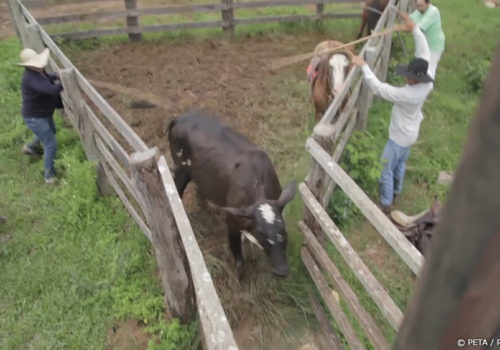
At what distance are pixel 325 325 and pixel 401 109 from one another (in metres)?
2.47

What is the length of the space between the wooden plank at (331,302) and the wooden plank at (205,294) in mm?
1369

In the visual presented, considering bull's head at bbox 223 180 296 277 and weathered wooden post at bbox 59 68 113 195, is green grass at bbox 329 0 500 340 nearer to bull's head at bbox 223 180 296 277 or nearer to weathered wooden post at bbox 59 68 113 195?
bull's head at bbox 223 180 296 277

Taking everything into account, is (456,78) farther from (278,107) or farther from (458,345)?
(458,345)

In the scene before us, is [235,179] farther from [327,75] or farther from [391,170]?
[327,75]

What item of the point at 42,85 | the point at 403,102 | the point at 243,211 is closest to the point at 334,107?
the point at 403,102

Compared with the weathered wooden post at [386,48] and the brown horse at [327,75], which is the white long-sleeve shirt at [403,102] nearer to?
the brown horse at [327,75]

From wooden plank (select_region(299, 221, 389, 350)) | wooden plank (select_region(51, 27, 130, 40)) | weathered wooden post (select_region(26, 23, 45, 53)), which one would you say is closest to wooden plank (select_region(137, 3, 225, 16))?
wooden plank (select_region(51, 27, 130, 40))

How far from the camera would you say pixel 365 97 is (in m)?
6.03

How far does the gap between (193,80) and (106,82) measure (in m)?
1.59

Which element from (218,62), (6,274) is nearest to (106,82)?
(218,62)

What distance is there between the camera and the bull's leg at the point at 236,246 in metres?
4.06

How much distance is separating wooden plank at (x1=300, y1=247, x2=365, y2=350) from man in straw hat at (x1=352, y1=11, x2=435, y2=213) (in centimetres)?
156

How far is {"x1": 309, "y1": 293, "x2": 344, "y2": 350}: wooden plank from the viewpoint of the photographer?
12.0 ft

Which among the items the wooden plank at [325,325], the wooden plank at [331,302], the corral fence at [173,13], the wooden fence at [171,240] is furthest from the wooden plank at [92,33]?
the wooden plank at [325,325]
